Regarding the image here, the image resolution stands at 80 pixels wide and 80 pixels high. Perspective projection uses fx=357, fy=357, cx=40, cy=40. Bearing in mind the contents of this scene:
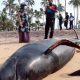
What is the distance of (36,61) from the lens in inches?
248

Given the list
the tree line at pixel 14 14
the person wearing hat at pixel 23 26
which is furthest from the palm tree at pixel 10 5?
the person wearing hat at pixel 23 26

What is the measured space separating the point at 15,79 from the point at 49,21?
7775mm

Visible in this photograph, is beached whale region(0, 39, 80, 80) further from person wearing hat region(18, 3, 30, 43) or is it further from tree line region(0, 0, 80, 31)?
tree line region(0, 0, 80, 31)

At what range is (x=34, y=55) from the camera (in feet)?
21.4

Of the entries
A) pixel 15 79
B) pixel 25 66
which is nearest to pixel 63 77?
pixel 25 66

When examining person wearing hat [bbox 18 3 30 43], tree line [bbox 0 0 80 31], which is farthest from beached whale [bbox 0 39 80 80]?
tree line [bbox 0 0 80 31]

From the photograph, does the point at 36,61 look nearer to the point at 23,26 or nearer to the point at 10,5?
the point at 23,26

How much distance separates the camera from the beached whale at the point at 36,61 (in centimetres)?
561

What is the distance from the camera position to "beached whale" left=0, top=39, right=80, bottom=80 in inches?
221

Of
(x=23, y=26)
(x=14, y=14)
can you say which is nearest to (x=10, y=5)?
(x=14, y=14)

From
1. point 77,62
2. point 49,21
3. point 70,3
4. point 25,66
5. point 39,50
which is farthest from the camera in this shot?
point 70,3

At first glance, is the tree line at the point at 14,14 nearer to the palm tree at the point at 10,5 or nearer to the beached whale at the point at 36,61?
the palm tree at the point at 10,5

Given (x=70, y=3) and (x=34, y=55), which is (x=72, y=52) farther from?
(x=70, y=3)

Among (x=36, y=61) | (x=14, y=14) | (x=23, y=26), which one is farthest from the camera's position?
(x=14, y=14)
